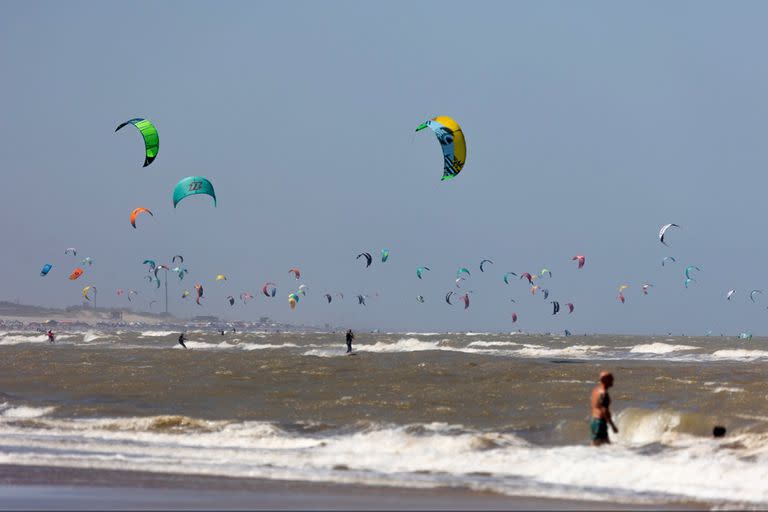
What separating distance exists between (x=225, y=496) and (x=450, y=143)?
1928 centimetres

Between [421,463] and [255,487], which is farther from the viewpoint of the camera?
[421,463]

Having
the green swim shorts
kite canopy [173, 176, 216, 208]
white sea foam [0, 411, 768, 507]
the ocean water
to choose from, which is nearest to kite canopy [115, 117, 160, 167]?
kite canopy [173, 176, 216, 208]

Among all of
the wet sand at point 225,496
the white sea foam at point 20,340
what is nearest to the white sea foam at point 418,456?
the wet sand at point 225,496

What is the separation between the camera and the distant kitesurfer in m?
15.4

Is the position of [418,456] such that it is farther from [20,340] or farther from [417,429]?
[20,340]

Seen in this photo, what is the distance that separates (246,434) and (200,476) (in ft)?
17.6

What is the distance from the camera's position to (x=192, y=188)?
36.4 meters

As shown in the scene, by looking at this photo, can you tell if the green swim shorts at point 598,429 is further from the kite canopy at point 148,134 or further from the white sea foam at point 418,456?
the kite canopy at point 148,134

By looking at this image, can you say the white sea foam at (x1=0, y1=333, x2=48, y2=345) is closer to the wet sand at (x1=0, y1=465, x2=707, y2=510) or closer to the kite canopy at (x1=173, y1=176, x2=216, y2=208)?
the kite canopy at (x1=173, y1=176, x2=216, y2=208)

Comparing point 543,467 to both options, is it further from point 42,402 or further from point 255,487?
point 42,402

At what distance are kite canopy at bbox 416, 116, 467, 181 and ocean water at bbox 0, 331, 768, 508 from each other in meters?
5.36

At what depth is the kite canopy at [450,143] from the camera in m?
30.1

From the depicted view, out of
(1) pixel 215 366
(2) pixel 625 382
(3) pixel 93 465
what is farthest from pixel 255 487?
(1) pixel 215 366

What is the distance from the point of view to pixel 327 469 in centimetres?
1502
